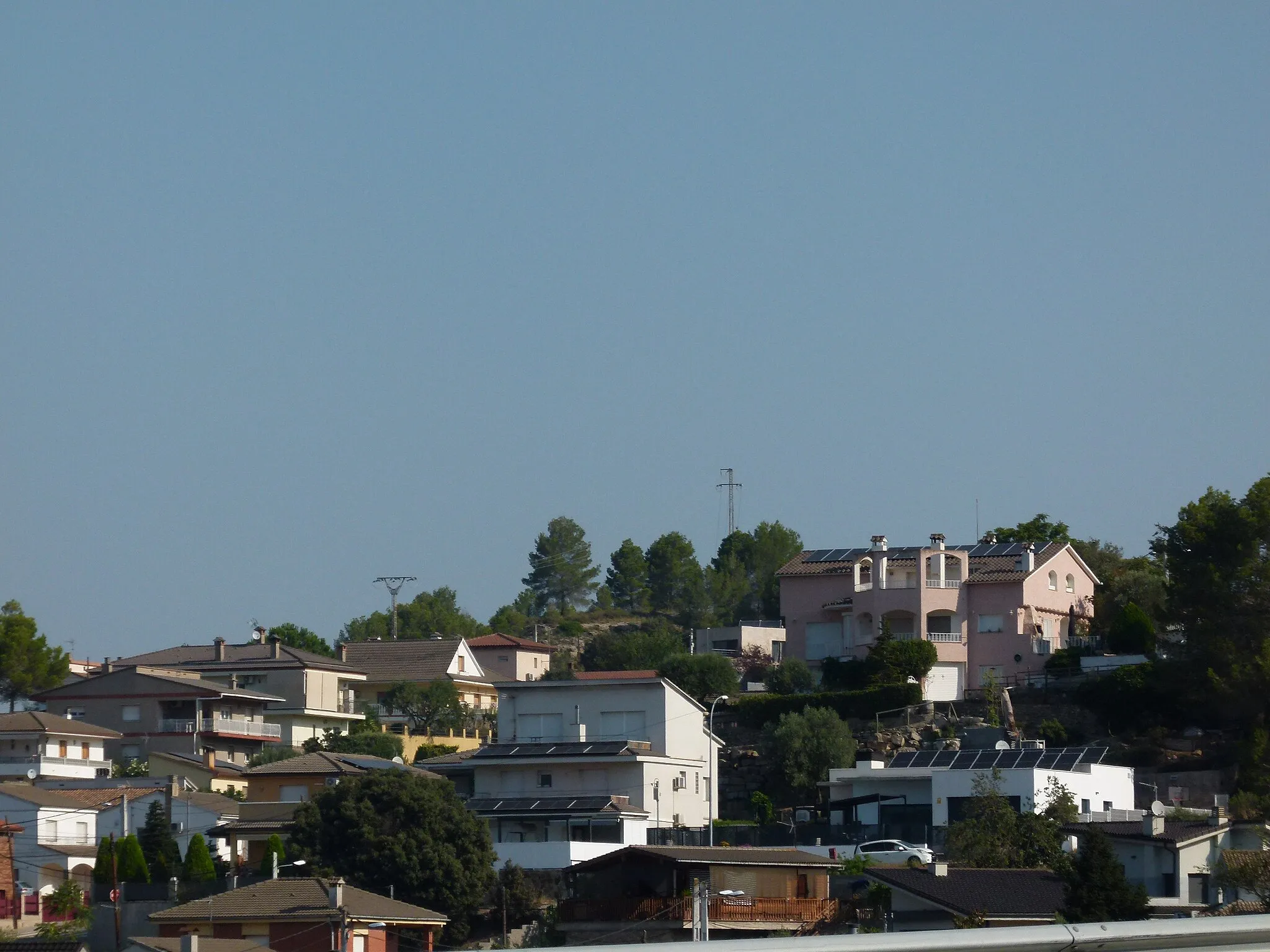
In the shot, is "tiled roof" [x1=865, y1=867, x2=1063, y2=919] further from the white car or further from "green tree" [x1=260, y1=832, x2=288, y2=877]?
"green tree" [x1=260, y1=832, x2=288, y2=877]

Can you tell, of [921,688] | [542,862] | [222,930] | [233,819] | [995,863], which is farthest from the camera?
[921,688]

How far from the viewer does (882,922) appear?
38.6 m

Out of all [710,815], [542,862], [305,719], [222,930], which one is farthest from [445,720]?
[222,930]

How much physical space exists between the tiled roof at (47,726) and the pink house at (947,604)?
1197 inches

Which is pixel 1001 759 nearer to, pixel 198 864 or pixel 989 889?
pixel 989 889

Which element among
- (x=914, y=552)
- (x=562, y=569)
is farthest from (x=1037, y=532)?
(x=562, y=569)

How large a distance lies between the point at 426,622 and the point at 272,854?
8575 centimetres

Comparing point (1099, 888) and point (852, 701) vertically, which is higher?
point (852, 701)

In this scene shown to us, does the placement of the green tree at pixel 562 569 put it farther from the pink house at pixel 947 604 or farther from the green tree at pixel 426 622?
the pink house at pixel 947 604

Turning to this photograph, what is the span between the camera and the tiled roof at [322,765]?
59.7 m

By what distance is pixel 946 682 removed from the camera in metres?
69.6

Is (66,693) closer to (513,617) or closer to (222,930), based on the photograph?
(222,930)

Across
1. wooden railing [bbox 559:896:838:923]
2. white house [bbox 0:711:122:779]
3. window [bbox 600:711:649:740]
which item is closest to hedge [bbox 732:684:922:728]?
window [bbox 600:711:649:740]

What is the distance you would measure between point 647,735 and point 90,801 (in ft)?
63.8
